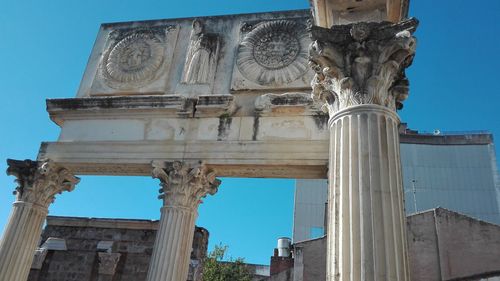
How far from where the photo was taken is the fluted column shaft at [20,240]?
927cm

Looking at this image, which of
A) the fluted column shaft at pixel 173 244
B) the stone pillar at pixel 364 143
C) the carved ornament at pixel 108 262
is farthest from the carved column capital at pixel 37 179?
the stone pillar at pixel 364 143

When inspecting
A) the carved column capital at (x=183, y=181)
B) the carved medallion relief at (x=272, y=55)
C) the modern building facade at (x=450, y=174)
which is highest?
the modern building facade at (x=450, y=174)

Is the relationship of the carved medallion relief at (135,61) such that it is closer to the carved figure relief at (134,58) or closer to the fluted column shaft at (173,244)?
the carved figure relief at (134,58)

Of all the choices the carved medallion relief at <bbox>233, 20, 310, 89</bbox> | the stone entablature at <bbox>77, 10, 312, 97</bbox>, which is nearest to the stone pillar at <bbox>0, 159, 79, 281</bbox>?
the stone entablature at <bbox>77, 10, 312, 97</bbox>

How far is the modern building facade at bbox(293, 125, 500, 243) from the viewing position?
28.6 m

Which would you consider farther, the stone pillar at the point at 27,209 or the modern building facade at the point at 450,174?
the modern building facade at the point at 450,174

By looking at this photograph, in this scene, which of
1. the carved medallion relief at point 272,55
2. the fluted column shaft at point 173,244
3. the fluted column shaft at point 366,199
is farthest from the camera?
the carved medallion relief at point 272,55

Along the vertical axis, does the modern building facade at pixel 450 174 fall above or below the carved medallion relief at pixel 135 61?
above

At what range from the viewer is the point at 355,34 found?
16.6ft

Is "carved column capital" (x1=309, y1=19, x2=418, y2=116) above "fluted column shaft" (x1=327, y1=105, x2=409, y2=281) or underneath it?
above

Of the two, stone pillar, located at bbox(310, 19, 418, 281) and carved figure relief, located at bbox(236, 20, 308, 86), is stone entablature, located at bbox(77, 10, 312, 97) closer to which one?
carved figure relief, located at bbox(236, 20, 308, 86)

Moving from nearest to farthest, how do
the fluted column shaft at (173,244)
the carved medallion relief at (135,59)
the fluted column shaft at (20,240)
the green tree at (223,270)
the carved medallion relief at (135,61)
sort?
the fluted column shaft at (173,244), the fluted column shaft at (20,240), the carved medallion relief at (135,61), the carved medallion relief at (135,59), the green tree at (223,270)

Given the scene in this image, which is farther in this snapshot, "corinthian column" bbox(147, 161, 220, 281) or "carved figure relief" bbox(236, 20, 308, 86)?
"carved figure relief" bbox(236, 20, 308, 86)

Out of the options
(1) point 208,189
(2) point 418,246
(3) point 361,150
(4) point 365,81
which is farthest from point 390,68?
(2) point 418,246
